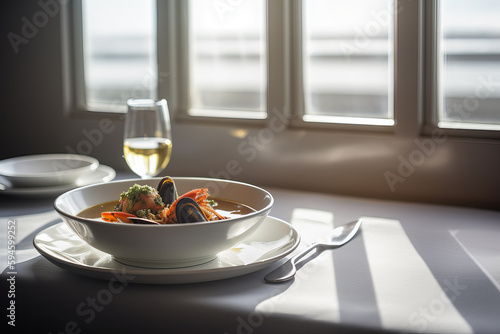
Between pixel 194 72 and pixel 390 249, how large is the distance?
927 millimetres

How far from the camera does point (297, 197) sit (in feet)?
5.07

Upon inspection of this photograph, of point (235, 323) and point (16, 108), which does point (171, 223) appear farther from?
point (16, 108)

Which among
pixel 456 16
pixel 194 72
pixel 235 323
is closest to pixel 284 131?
pixel 194 72

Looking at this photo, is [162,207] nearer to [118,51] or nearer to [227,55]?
[227,55]

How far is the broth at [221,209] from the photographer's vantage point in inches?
40.1

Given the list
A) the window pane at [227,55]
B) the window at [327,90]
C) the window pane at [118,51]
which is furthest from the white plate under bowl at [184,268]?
the window pane at [118,51]

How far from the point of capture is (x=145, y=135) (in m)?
1.34

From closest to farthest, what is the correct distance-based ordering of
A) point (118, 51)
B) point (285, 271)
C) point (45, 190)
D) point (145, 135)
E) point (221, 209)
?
point (285, 271)
point (221, 209)
point (145, 135)
point (45, 190)
point (118, 51)

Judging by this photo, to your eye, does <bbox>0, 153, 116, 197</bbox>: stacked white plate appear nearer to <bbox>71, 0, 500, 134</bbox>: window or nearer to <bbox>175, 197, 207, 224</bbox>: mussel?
<bbox>71, 0, 500, 134</bbox>: window

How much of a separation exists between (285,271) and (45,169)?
0.90 metres

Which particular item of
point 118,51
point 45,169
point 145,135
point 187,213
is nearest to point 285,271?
point 187,213

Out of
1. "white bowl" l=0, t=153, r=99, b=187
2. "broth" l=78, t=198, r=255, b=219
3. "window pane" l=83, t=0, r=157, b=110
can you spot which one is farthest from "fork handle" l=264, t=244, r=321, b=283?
"window pane" l=83, t=0, r=157, b=110

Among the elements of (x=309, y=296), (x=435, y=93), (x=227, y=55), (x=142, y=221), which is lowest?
(x=309, y=296)

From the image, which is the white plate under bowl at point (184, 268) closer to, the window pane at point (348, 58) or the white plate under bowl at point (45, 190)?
the white plate under bowl at point (45, 190)
